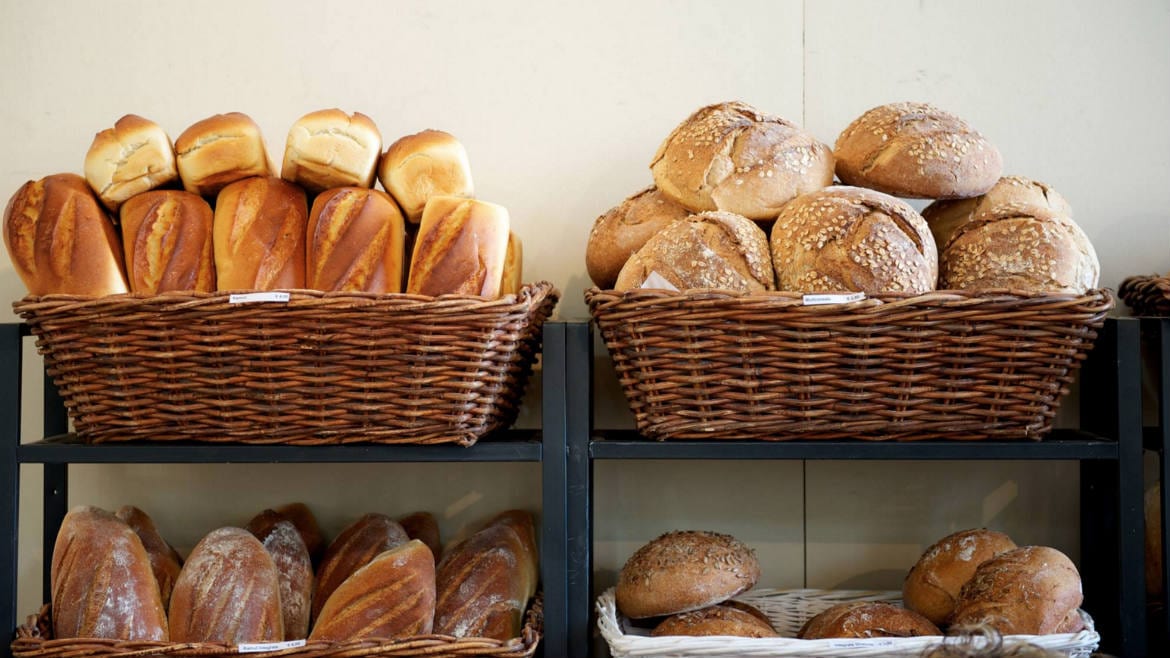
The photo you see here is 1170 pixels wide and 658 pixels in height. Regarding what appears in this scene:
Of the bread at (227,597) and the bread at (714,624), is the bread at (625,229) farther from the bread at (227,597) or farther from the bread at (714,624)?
the bread at (227,597)

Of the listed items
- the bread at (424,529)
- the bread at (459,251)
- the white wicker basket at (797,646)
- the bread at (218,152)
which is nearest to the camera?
the white wicker basket at (797,646)

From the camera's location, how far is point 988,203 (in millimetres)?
1497

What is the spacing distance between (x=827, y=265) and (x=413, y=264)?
60 cm

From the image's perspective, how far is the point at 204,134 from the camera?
1446 mm

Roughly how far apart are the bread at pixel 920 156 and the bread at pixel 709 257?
23cm

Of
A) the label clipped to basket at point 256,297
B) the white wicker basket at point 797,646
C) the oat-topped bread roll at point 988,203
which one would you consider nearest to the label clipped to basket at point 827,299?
the oat-topped bread roll at point 988,203

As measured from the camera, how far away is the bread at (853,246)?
1.28 metres

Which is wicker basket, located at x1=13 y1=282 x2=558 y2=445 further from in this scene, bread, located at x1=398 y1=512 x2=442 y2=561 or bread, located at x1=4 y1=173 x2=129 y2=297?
bread, located at x1=398 y1=512 x2=442 y2=561

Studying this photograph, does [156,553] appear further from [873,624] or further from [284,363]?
[873,624]

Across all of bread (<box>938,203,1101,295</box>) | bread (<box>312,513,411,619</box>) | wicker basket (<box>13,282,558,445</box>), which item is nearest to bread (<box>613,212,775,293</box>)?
wicker basket (<box>13,282,558,445</box>)

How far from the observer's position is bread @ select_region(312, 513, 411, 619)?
1.50 m

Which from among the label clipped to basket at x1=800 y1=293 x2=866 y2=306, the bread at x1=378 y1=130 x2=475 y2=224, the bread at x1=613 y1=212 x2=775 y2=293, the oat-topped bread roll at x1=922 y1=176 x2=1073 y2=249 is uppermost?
the bread at x1=378 y1=130 x2=475 y2=224

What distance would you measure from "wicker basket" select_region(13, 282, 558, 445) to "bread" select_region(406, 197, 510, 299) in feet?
Result: 0.24

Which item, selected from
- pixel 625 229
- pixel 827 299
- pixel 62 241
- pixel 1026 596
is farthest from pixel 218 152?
pixel 1026 596
